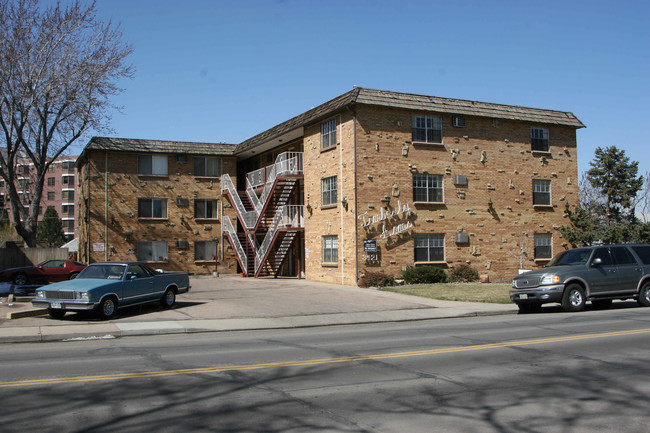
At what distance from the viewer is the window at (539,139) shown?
3184 cm

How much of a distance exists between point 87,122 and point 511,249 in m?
24.9

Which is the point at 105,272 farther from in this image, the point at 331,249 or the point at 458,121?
the point at 458,121

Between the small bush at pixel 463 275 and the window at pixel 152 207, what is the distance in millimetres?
19488

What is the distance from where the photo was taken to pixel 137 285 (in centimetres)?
1703

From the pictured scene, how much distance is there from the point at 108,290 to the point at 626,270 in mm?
14594

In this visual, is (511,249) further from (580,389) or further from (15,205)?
(15,205)

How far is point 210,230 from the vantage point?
39.6 meters

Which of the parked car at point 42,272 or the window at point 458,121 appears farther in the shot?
the window at point 458,121

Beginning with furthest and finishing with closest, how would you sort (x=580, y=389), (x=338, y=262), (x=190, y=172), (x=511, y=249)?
1. (x=190, y=172)
2. (x=511, y=249)
3. (x=338, y=262)
4. (x=580, y=389)

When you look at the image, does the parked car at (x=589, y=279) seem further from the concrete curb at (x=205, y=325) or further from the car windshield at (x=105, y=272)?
the car windshield at (x=105, y=272)

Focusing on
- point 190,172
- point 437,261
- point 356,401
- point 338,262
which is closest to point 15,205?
point 190,172

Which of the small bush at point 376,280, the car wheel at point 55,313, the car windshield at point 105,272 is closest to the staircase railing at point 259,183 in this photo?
the small bush at point 376,280

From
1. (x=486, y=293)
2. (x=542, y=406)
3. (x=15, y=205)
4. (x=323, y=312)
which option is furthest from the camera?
(x=15, y=205)

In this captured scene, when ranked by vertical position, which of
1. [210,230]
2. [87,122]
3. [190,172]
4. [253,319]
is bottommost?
[253,319]
